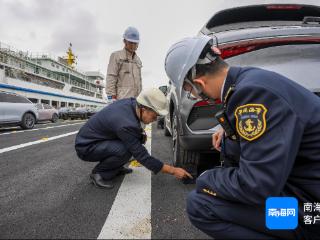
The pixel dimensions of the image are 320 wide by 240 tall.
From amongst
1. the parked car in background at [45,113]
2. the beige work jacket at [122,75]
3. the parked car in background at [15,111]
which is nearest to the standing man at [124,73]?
the beige work jacket at [122,75]

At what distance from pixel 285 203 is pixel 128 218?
1147 millimetres

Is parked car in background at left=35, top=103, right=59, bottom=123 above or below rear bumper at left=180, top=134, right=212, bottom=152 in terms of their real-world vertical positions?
below

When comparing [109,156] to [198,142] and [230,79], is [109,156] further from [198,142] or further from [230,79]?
[230,79]

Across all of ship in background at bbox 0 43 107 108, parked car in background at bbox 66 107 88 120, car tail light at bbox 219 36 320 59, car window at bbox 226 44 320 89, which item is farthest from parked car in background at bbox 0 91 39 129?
ship in background at bbox 0 43 107 108

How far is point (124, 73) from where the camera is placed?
3.86 metres

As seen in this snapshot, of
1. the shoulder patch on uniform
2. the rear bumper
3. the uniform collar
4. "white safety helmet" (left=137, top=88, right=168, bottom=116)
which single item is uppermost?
the uniform collar

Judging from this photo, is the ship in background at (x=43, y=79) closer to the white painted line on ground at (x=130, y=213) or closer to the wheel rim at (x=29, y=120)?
the wheel rim at (x=29, y=120)

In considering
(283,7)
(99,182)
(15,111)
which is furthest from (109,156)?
(15,111)

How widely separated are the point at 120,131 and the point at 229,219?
1.33 metres

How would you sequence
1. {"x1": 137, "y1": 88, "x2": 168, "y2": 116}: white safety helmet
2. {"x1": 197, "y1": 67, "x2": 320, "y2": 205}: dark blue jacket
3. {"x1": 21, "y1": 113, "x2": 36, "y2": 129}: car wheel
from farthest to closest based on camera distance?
{"x1": 21, "y1": 113, "x2": 36, "y2": 129}: car wheel < {"x1": 137, "y1": 88, "x2": 168, "y2": 116}: white safety helmet < {"x1": 197, "y1": 67, "x2": 320, "y2": 205}: dark blue jacket

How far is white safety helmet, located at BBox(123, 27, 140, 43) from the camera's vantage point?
11.7 feet

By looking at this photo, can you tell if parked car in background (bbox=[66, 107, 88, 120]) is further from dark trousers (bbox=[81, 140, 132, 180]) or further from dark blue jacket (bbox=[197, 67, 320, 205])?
dark blue jacket (bbox=[197, 67, 320, 205])

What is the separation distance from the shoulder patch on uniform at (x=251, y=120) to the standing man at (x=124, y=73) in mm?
2976

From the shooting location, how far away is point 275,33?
1.86 metres
